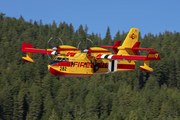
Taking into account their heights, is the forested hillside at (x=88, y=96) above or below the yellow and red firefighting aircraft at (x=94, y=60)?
below

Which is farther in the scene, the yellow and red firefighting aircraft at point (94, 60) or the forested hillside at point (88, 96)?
the forested hillside at point (88, 96)

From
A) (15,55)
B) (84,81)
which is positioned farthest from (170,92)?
(15,55)

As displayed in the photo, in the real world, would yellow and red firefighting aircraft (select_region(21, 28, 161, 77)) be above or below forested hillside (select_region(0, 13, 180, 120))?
above

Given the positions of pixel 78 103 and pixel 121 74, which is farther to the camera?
pixel 121 74

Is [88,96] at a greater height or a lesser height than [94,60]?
lesser

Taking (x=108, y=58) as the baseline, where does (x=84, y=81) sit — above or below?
below

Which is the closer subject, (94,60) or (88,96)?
(94,60)

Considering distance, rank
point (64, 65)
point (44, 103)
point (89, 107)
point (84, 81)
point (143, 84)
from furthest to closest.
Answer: point (143, 84) → point (84, 81) → point (44, 103) → point (89, 107) → point (64, 65)

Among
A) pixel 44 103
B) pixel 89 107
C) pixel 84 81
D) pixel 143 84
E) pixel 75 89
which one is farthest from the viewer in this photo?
pixel 143 84

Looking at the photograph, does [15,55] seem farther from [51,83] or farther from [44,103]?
[44,103]

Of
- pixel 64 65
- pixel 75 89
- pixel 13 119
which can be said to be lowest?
pixel 13 119

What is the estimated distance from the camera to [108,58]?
37.6m

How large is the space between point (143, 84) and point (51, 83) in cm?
5639

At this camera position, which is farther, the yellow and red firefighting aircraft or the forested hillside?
the forested hillside
